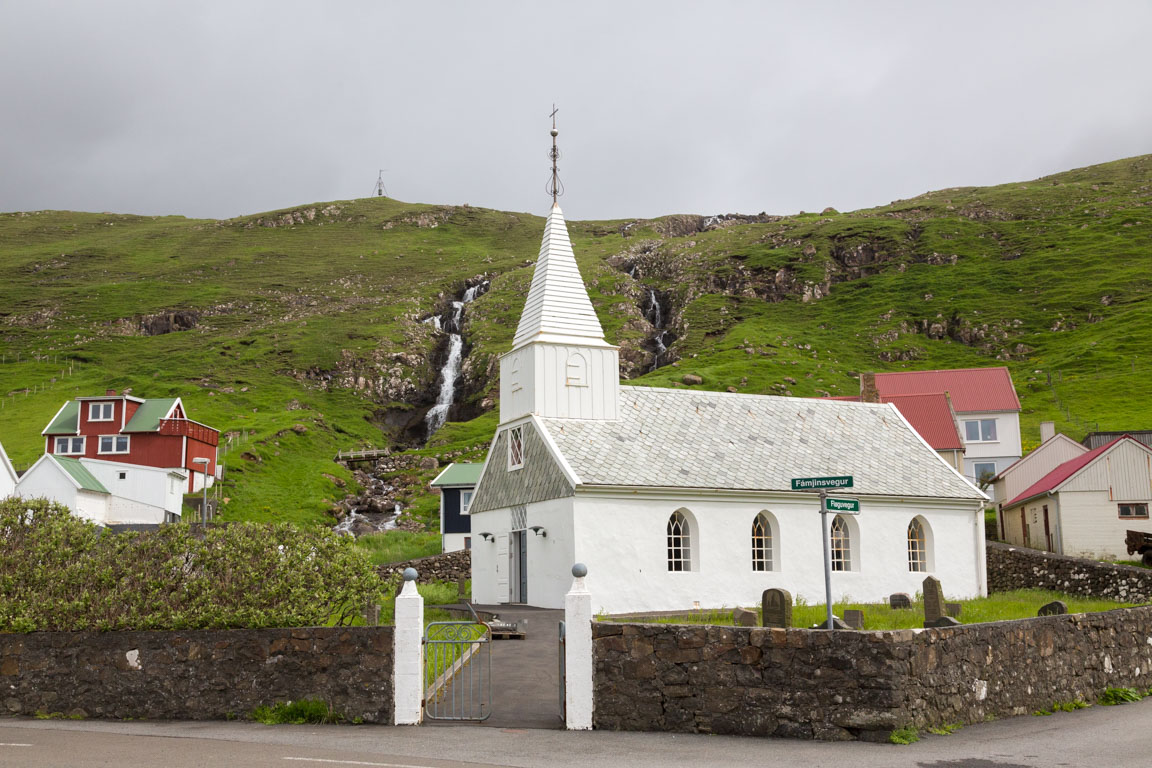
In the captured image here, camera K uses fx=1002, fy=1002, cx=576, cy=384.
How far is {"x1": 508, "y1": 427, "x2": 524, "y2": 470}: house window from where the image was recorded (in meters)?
35.6

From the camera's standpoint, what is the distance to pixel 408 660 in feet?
48.4

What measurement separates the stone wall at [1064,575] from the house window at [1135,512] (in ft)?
27.6

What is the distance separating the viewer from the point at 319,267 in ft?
558

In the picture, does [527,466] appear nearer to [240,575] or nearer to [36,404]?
[240,575]

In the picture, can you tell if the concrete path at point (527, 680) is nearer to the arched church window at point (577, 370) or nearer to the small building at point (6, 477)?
the arched church window at point (577, 370)

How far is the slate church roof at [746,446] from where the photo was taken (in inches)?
1309

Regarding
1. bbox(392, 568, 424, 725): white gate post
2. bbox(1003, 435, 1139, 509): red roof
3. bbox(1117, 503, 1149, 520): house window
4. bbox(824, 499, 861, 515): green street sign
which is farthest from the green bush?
bbox(1117, 503, 1149, 520): house window

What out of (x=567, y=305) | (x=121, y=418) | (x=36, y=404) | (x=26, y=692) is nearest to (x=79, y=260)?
(x=36, y=404)

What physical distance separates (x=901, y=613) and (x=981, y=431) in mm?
48930

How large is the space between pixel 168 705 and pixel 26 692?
254cm

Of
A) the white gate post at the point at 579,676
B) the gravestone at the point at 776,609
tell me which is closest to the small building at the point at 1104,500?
the gravestone at the point at 776,609

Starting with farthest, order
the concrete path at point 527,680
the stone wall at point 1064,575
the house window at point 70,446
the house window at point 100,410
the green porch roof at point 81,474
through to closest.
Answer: the house window at point 100,410, the house window at point 70,446, the green porch roof at point 81,474, the stone wall at point 1064,575, the concrete path at point 527,680

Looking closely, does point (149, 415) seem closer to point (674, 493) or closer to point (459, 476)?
point (459, 476)

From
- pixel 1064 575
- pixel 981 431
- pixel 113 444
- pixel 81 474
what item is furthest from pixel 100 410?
pixel 981 431
